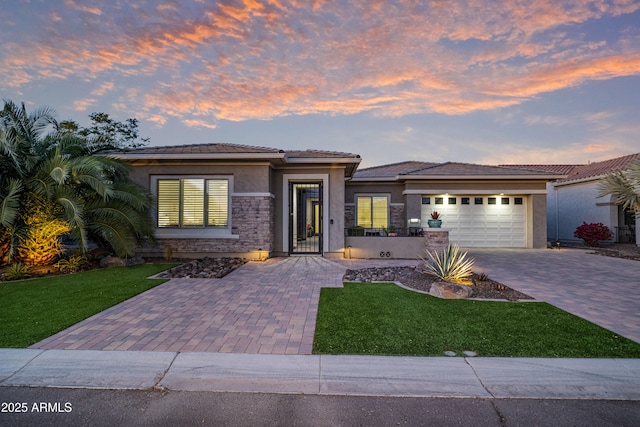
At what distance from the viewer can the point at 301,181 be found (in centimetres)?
1206

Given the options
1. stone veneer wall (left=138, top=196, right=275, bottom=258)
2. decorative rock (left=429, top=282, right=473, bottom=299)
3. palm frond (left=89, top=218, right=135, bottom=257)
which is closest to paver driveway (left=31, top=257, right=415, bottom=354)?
decorative rock (left=429, top=282, right=473, bottom=299)

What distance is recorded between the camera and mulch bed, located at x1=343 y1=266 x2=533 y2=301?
609 cm

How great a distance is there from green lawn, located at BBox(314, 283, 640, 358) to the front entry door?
6422mm

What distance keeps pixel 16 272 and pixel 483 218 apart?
1832cm

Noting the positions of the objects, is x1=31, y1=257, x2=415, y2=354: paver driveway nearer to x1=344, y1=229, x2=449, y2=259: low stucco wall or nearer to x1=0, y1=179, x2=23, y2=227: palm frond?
x1=344, y1=229, x2=449, y2=259: low stucco wall

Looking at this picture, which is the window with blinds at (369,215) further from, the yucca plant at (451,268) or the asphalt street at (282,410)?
the asphalt street at (282,410)

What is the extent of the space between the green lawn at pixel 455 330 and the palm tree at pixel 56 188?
7.13 meters

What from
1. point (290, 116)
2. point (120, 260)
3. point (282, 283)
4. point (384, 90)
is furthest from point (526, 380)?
point (290, 116)

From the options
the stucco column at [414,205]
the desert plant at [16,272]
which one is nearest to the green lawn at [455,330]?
the desert plant at [16,272]

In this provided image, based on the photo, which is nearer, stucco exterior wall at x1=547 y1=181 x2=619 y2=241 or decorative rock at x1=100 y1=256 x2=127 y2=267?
decorative rock at x1=100 y1=256 x2=127 y2=267

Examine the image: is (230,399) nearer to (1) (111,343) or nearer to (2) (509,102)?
(1) (111,343)

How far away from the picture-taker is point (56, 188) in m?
8.16

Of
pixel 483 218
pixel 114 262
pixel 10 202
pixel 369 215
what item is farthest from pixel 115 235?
pixel 483 218

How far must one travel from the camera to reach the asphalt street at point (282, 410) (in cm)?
236
